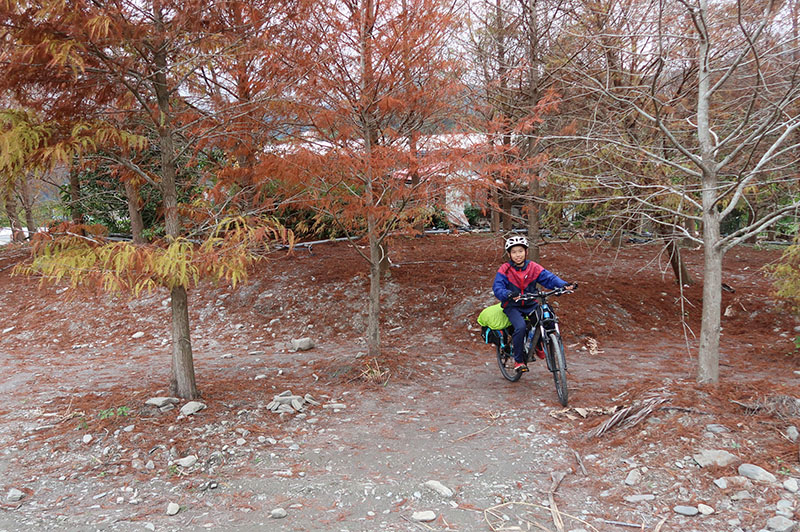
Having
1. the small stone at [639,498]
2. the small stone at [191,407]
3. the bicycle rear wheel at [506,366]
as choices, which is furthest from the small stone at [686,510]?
the small stone at [191,407]

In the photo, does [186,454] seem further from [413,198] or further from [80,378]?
[413,198]

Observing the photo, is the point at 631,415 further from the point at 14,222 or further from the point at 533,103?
the point at 14,222

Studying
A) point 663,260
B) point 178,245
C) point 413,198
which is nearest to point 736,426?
point 413,198

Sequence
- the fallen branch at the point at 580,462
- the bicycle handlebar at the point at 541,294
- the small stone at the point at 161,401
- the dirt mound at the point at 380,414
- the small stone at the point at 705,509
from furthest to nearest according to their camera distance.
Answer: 1. the bicycle handlebar at the point at 541,294
2. the small stone at the point at 161,401
3. the fallen branch at the point at 580,462
4. the dirt mound at the point at 380,414
5. the small stone at the point at 705,509

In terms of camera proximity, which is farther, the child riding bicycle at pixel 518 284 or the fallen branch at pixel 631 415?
the child riding bicycle at pixel 518 284

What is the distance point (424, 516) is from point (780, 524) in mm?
1955

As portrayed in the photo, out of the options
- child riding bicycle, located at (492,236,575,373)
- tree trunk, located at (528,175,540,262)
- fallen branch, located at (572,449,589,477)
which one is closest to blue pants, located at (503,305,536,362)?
child riding bicycle, located at (492,236,575,373)

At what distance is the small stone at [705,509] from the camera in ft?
9.34

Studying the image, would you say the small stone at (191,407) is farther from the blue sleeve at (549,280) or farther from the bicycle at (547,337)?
the blue sleeve at (549,280)

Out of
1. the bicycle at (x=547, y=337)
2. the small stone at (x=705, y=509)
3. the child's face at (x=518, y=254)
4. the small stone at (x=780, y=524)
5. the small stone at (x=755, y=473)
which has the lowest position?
the small stone at (x=705, y=509)

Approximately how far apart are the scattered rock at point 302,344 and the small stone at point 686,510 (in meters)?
5.67

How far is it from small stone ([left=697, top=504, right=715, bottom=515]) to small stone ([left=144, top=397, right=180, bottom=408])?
4.50 meters

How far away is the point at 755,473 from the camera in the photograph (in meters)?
3.04

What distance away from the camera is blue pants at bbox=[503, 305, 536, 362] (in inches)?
203
